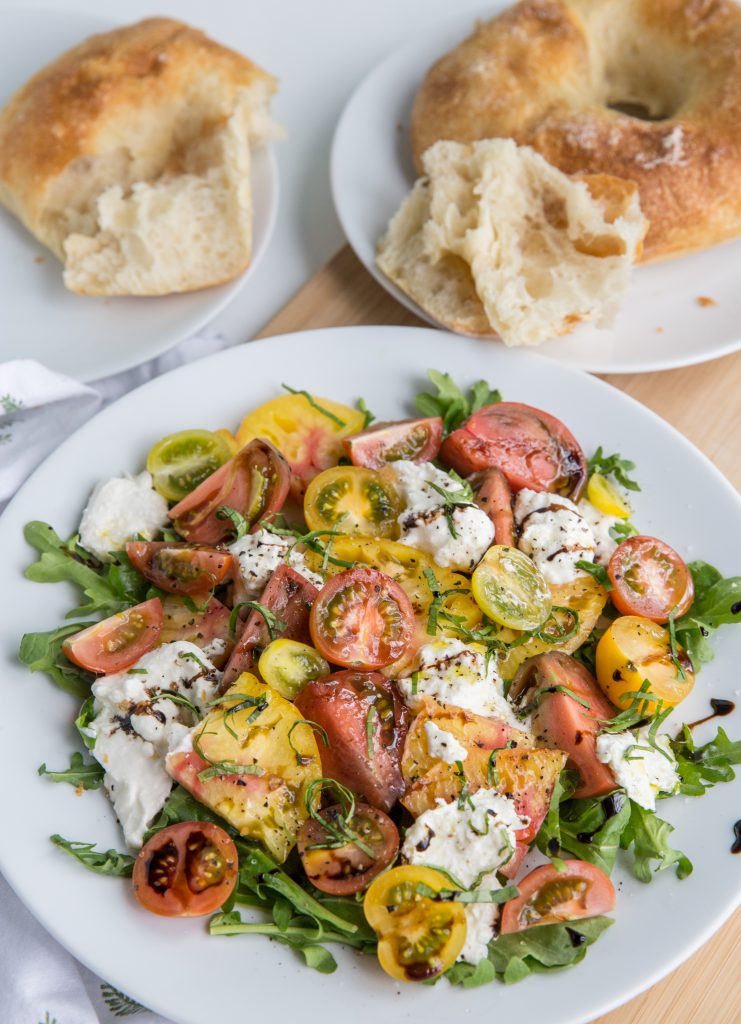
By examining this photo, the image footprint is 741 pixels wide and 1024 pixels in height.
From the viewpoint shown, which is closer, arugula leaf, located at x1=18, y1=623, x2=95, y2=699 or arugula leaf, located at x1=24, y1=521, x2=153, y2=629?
arugula leaf, located at x1=18, y1=623, x2=95, y2=699

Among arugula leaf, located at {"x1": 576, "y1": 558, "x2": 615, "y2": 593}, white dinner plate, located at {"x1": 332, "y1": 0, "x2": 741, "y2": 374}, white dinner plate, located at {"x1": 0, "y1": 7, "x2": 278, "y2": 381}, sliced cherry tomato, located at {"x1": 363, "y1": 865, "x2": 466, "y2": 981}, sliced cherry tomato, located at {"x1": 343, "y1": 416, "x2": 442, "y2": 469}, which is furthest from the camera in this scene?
white dinner plate, located at {"x1": 0, "y1": 7, "x2": 278, "y2": 381}

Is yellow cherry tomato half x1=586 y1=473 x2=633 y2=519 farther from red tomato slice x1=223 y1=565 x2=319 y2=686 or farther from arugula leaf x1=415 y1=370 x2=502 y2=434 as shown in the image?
red tomato slice x1=223 y1=565 x2=319 y2=686

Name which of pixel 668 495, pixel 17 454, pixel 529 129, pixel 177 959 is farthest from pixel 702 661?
pixel 17 454

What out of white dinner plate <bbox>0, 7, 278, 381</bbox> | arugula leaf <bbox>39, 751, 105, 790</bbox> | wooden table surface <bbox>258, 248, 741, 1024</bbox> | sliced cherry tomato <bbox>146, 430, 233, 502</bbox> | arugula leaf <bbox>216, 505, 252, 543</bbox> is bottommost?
wooden table surface <bbox>258, 248, 741, 1024</bbox>

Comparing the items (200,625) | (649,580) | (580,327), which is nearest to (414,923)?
(200,625)

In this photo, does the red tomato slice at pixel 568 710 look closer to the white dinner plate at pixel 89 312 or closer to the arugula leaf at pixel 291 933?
the arugula leaf at pixel 291 933

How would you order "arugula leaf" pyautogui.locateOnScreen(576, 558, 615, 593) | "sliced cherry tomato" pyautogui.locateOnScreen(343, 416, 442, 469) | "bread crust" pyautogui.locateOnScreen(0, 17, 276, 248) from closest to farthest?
1. "arugula leaf" pyautogui.locateOnScreen(576, 558, 615, 593)
2. "sliced cherry tomato" pyautogui.locateOnScreen(343, 416, 442, 469)
3. "bread crust" pyautogui.locateOnScreen(0, 17, 276, 248)

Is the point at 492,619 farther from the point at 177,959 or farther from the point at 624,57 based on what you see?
the point at 624,57

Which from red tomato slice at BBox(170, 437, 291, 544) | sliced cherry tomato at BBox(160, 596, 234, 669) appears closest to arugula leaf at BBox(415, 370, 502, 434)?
red tomato slice at BBox(170, 437, 291, 544)

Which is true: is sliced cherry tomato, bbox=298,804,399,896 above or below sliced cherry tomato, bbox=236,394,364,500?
below
